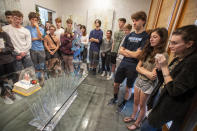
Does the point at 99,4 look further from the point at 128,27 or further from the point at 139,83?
the point at 139,83

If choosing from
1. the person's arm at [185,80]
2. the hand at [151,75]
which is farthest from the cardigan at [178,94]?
the hand at [151,75]

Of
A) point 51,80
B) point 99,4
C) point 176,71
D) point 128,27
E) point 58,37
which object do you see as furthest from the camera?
point 99,4

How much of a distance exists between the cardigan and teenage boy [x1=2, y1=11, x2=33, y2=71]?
2.13 meters

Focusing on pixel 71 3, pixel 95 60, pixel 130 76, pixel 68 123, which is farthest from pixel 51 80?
pixel 71 3

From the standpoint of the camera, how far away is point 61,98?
135 cm

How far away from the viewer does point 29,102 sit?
108cm

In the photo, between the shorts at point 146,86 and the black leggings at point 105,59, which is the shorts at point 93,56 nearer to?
the black leggings at point 105,59

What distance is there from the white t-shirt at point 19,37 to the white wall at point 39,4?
127 cm

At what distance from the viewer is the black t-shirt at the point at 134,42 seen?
50.2 inches

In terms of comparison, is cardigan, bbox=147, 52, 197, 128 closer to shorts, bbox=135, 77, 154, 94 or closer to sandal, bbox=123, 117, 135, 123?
shorts, bbox=135, 77, 154, 94

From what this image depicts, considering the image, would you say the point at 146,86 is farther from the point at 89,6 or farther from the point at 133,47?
the point at 89,6

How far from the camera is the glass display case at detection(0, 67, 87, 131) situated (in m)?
0.98

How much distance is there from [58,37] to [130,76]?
192cm

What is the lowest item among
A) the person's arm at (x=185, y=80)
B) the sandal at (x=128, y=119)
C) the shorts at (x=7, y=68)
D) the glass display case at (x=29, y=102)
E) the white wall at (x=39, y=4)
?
the sandal at (x=128, y=119)
